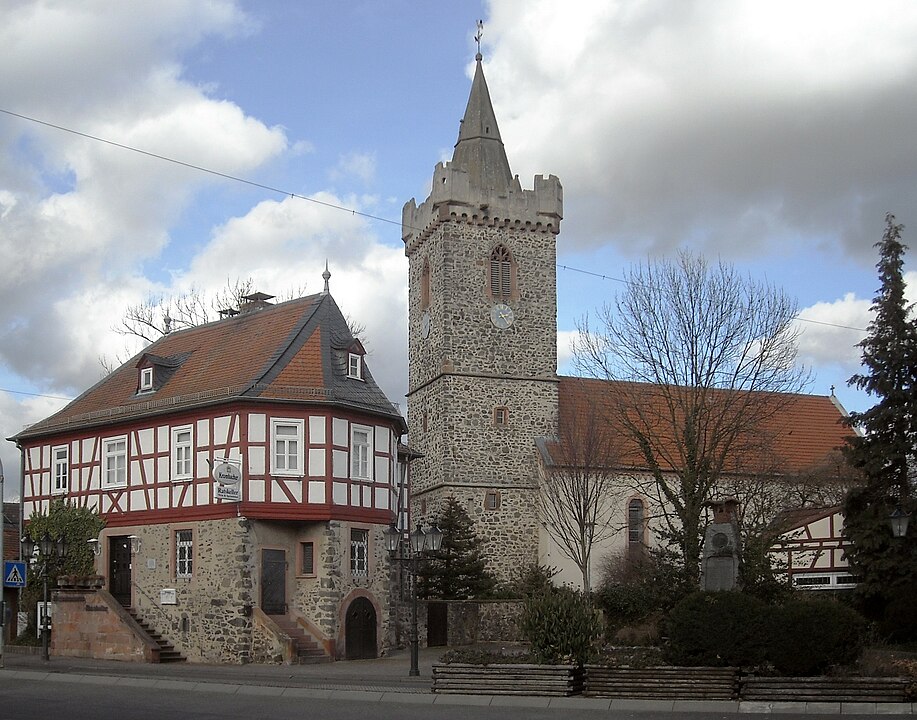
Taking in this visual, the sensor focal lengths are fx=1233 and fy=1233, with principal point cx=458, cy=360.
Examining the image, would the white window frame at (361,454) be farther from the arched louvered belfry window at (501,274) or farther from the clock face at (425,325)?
the arched louvered belfry window at (501,274)

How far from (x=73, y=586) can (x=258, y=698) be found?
45.0 feet

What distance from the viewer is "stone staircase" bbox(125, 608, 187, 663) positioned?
3055 centimetres

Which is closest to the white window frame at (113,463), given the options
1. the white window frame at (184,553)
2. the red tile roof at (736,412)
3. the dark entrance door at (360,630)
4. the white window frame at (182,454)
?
the white window frame at (182,454)

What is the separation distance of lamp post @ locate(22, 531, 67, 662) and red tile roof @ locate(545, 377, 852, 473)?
15673 millimetres

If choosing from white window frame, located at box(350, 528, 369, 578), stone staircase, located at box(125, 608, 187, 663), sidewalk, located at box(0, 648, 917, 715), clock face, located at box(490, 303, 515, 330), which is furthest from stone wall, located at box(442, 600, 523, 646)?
clock face, located at box(490, 303, 515, 330)

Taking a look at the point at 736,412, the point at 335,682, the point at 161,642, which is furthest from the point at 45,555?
the point at 736,412

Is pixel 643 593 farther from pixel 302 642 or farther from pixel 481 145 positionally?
pixel 481 145

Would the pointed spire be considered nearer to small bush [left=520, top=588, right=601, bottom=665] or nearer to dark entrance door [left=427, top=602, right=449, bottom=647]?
dark entrance door [left=427, top=602, right=449, bottom=647]

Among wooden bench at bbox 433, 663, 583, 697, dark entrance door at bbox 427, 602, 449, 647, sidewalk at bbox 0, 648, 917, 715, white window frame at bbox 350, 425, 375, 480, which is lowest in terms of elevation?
dark entrance door at bbox 427, 602, 449, 647

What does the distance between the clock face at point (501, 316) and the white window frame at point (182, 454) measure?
1958 cm

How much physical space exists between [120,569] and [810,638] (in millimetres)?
20660

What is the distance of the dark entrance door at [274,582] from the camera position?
1209 inches

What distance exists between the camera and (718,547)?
27.0m

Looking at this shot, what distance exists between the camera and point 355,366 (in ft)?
109
